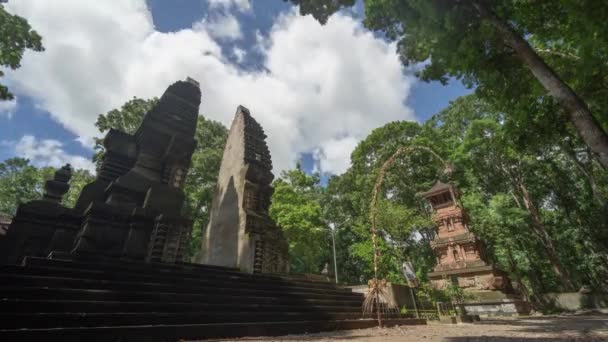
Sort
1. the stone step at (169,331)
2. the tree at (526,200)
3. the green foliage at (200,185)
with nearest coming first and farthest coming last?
the stone step at (169,331) → the tree at (526,200) → the green foliage at (200,185)

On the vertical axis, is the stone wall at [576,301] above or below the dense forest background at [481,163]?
below

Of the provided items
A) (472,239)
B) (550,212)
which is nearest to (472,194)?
(472,239)

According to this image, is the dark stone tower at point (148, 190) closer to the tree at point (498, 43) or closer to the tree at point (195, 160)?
the tree at point (498, 43)

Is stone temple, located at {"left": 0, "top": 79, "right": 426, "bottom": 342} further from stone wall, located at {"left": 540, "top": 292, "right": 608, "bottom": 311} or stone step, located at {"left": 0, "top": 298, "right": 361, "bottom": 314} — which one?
stone wall, located at {"left": 540, "top": 292, "right": 608, "bottom": 311}

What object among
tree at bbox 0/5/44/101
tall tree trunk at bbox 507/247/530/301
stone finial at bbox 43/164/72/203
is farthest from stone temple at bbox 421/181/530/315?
tree at bbox 0/5/44/101

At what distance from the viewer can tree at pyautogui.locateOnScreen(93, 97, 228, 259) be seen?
2266 centimetres

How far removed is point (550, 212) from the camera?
95.6 feet

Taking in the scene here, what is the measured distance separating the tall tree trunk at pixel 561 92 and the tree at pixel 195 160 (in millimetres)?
21438

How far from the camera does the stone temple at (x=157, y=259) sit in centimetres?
454

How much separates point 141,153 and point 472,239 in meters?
20.3

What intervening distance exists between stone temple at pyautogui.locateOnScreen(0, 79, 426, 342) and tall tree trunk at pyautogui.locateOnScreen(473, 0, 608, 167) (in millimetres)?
6781

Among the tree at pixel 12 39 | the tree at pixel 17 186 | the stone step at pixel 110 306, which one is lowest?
the stone step at pixel 110 306

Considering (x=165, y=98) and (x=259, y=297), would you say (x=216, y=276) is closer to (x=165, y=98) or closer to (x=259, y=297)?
(x=259, y=297)

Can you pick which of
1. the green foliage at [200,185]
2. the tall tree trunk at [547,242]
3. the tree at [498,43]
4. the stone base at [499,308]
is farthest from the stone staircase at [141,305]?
the tall tree trunk at [547,242]
